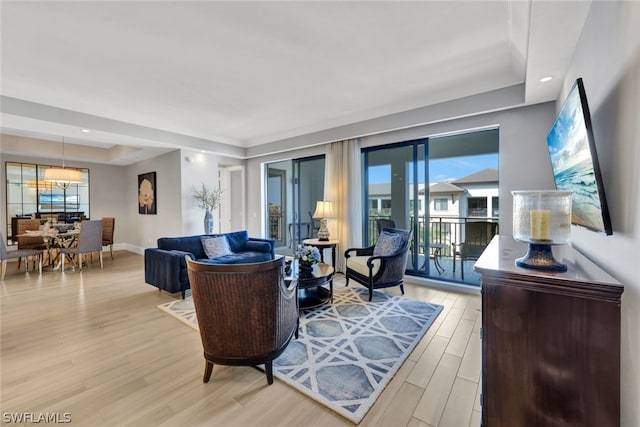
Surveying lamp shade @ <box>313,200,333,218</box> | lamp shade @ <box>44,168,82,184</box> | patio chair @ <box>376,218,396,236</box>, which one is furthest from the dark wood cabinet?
lamp shade @ <box>44,168,82,184</box>

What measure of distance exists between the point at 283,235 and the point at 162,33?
499cm

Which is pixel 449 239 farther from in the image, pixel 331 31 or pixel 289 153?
pixel 331 31

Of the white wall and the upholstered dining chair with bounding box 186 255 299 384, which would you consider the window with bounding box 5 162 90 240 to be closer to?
the upholstered dining chair with bounding box 186 255 299 384

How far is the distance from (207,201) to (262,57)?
4.11 m

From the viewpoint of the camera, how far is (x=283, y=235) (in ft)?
22.4

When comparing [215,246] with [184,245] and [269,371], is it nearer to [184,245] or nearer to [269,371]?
[184,245]

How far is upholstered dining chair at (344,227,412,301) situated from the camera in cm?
362

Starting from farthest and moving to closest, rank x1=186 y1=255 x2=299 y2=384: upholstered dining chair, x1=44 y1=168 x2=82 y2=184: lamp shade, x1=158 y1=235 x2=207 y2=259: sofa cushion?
x1=44 y1=168 x2=82 y2=184: lamp shade → x1=158 y1=235 x2=207 y2=259: sofa cushion → x1=186 y1=255 x2=299 y2=384: upholstered dining chair

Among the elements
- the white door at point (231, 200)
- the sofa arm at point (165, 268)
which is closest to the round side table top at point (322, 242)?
the sofa arm at point (165, 268)

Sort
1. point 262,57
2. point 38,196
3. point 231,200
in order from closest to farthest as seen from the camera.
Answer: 1. point 262,57
2. point 38,196
3. point 231,200

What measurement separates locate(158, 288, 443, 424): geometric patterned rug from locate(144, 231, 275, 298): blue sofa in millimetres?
341

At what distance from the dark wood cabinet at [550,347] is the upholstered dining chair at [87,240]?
6726mm

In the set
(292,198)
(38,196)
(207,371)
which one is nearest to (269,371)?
(207,371)

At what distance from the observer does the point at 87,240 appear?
5.32 metres
